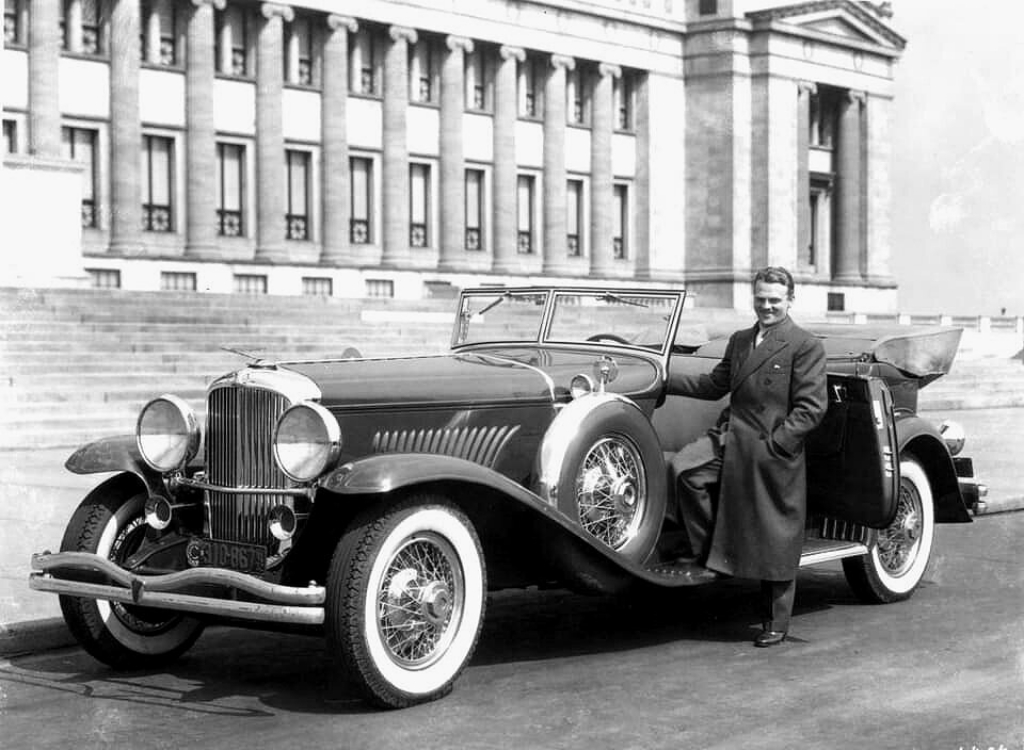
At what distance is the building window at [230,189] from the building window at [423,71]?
643 cm

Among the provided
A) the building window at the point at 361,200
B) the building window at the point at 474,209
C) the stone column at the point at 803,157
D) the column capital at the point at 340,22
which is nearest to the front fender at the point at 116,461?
the column capital at the point at 340,22

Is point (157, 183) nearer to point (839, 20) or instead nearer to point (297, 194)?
point (297, 194)

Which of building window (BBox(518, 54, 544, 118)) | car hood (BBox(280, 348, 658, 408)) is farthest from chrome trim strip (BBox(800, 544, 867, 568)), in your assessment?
building window (BBox(518, 54, 544, 118))

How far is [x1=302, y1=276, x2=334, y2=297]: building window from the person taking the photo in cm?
4291

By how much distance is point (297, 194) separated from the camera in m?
43.8

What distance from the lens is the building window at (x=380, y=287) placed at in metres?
44.5

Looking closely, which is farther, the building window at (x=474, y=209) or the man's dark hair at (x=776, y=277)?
the building window at (x=474, y=209)

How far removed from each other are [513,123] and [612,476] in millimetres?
42172

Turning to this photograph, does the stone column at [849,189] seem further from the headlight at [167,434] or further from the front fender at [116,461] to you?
the headlight at [167,434]

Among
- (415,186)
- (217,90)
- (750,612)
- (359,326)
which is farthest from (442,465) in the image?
(415,186)

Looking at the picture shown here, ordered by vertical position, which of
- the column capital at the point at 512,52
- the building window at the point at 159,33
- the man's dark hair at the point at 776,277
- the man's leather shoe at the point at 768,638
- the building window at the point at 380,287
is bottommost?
the man's leather shoe at the point at 768,638

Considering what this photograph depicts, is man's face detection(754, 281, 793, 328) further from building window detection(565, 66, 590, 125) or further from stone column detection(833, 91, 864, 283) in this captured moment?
stone column detection(833, 91, 864, 283)

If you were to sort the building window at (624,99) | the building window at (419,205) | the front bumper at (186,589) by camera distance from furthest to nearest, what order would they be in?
the building window at (624,99) → the building window at (419,205) → the front bumper at (186,589)

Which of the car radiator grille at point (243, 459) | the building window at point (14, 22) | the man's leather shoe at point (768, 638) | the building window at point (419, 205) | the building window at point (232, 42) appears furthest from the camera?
the building window at point (419, 205)
